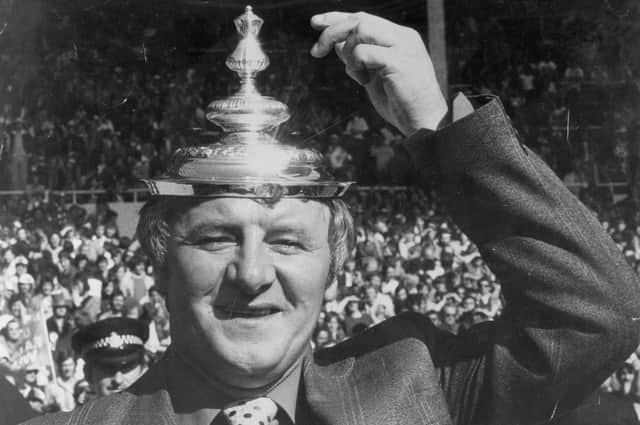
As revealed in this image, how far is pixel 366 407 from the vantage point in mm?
1558

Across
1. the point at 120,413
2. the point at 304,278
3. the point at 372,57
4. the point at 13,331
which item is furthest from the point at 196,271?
the point at 13,331

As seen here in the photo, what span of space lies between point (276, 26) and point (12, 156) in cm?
217

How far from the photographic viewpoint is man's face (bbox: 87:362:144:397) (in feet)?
8.71

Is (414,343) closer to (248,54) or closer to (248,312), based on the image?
(248,312)

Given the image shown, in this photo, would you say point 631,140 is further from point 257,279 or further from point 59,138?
point 59,138

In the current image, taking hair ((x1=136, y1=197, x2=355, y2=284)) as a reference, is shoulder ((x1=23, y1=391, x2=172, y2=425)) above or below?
below

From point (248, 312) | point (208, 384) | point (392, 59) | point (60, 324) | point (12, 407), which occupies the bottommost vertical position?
point (60, 324)

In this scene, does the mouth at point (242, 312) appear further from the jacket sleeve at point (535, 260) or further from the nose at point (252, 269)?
the jacket sleeve at point (535, 260)

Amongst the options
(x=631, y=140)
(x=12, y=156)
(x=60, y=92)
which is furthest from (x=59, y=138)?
(x=631, y=140)

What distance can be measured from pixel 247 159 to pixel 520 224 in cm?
40

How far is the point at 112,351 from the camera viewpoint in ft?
8.64

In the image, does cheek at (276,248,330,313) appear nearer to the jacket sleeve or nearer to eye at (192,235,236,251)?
eye at (192,235,236,251)

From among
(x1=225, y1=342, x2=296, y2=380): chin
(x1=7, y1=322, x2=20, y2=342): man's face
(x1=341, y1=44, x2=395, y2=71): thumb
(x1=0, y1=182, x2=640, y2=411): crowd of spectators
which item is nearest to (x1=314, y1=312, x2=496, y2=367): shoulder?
(x1=225, y1=342, x2=296, y2=380): chin

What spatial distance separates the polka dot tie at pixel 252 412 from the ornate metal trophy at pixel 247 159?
0.31 meters
